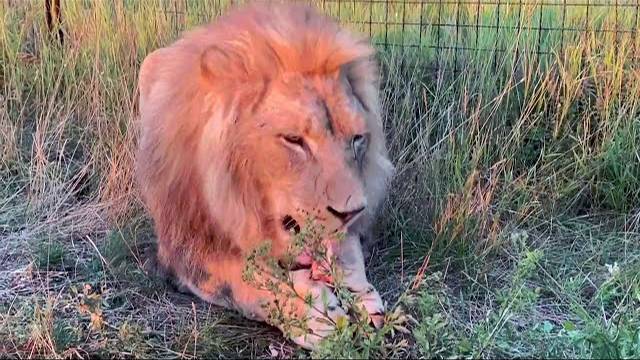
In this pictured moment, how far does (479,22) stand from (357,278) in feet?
7.09

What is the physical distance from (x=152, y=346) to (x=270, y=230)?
0.47m

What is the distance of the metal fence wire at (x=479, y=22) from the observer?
13.2 ft

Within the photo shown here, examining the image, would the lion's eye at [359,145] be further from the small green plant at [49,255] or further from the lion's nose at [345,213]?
the small green plant at [49,255]

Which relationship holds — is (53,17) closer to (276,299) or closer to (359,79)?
(359,79)

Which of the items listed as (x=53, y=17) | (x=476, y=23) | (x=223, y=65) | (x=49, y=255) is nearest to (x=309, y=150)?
(x=223, y=65)

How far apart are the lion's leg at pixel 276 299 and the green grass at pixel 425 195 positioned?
52 millimetres

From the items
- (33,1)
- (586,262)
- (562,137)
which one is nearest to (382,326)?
(586,262)

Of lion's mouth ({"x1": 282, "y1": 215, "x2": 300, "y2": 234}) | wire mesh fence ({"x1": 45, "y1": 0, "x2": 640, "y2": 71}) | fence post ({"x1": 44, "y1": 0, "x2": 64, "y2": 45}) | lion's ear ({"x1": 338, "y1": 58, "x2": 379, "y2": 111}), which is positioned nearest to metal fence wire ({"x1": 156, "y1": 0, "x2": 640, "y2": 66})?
wire mesh fence ({"x1": 45, "y1": 0, "x2": 640, "y2": 71})

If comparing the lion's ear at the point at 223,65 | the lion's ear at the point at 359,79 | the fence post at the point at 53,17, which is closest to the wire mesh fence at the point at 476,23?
the fence post at the point at 53,17

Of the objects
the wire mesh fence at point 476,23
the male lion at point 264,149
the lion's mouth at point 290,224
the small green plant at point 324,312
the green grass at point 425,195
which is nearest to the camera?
the small green plant at point 324,312

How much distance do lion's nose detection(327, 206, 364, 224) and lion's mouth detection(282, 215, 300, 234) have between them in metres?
0.17

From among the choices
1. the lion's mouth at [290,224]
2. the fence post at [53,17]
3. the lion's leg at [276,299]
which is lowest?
the lion's leg at [276,299]

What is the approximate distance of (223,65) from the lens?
7.87 feet

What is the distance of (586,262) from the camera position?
10.3ft
